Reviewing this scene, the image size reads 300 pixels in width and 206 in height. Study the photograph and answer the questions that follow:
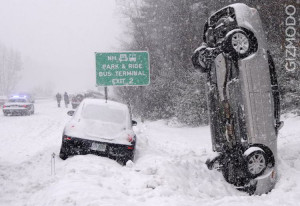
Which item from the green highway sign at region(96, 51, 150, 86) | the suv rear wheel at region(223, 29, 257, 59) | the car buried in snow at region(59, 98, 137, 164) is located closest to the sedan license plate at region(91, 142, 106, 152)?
the car buried in snow at region(59, 98, 137, 164)

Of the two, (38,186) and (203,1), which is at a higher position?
(203,1)

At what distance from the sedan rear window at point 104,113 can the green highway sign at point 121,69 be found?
526 centimetres

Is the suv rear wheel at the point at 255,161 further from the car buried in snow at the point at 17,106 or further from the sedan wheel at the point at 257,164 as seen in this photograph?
the car buried in snow at the point at 17,106

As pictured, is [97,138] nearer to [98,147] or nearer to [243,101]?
[98,147]

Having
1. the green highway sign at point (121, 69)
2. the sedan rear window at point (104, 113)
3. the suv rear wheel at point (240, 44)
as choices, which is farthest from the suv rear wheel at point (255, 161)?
the green highway sign at point (121, 69)

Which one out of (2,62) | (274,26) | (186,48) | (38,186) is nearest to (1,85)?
(2,62)

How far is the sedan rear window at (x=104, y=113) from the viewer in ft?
28.9

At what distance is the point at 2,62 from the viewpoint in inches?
3110

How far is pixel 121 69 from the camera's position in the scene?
1451 centimetres

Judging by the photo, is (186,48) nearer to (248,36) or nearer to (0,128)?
(0,128)

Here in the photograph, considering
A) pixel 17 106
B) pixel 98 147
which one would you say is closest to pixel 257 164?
pixel 98 147

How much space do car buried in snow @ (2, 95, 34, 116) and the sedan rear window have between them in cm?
1742

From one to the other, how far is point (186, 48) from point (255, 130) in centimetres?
1785

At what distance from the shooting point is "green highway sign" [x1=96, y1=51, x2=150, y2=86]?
569 inches
